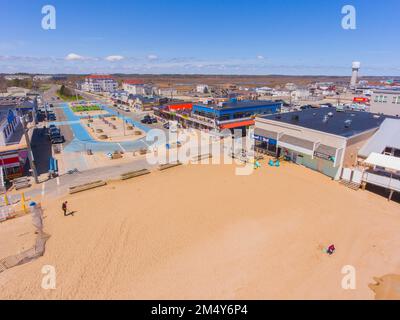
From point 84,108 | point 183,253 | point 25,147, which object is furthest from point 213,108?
point 84,108

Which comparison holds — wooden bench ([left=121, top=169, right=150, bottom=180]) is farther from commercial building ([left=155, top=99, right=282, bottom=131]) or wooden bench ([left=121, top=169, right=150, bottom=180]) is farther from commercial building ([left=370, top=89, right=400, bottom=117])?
commercial building ([left=370, top=89, right=400, bottom=117])

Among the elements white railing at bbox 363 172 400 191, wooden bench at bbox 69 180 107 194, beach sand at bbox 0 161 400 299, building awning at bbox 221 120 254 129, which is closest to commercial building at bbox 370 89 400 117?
building awning at bbox 221 120 254 129

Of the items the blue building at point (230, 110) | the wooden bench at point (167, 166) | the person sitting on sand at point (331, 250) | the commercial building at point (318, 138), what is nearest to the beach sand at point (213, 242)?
the person sitting on sand at point (331, 250)

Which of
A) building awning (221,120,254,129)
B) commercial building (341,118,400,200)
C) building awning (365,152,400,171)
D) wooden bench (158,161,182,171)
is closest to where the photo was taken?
building awning (365,152,400,171)

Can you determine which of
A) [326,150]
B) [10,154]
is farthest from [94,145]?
[326,150]

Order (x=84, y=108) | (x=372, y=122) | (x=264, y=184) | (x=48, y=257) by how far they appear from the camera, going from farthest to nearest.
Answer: (x=84, y=108), (x=372, y=122), (x=264, y=184), (x=48, y=257)

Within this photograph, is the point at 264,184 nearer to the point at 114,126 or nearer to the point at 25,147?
the point at 25,147

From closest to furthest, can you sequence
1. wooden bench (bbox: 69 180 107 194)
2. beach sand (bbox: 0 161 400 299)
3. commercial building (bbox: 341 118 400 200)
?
beach sand (bbox: 0 161 400 299)
commercial building (bbox: 341 118 400 200)
wooden bench (bbox: 69 180 107 194)
